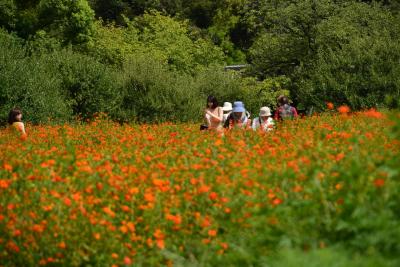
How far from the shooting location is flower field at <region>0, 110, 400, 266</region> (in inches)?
250

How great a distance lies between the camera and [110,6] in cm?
7119

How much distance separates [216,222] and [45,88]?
80.6 feet

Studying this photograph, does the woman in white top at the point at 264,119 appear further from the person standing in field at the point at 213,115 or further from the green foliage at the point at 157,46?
the green foliage at the point at 157,46

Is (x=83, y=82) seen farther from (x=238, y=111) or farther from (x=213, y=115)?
(x=238, y=111)

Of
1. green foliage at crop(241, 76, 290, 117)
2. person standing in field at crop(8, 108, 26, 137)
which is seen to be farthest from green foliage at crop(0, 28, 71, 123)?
green foliage at crop(241, 76, 290, 117)

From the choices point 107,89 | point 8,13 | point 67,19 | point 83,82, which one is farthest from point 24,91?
point 67,19

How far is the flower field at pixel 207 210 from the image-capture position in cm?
636

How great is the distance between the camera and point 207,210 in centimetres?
746

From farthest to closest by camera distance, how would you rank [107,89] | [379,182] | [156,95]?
[156,95] → [107,89] → [379,182]

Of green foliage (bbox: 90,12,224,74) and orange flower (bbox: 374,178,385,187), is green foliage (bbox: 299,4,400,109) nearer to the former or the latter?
green foliage (bbox: 90,12,224,74)

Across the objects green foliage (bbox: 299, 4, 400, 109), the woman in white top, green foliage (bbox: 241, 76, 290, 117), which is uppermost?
the woman in white top

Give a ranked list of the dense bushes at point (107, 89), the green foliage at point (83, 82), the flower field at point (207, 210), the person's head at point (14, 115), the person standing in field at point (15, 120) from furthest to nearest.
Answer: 1. the green foliage at point (83, 82)
2. the dense bushes at point (107, 89)
3. the person's head at point (14, 115)
4. the person standing in field at point (15, 120)
5. the flower field at point (207, 210)

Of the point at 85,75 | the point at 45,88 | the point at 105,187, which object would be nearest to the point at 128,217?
the point at 105,187

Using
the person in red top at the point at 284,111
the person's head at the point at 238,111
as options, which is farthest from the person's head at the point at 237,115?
the person in red top at the point at 284,111
